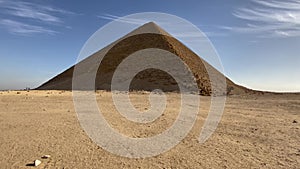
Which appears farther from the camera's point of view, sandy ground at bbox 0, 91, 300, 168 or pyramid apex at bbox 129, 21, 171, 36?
pyramid apex at bbox 129, 21, 171, 36

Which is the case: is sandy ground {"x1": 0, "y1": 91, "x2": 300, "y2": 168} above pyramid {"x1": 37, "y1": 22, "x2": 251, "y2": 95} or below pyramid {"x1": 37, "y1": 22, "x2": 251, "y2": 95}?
below

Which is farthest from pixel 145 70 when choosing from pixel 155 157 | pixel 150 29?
pixel 155 157

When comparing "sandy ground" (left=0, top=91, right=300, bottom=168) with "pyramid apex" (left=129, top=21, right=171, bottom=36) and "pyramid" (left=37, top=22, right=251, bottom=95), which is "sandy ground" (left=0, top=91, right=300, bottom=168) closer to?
"pyramid" (left=37, top=22, right=251, bottom=95)

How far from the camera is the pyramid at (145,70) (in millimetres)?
35188

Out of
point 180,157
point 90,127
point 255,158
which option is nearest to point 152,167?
point 180,157

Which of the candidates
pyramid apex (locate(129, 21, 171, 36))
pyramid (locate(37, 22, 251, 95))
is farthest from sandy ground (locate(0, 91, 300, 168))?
pyramid apex (locate(129, 21, 171, 36))

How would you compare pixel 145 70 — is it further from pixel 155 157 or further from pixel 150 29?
pixel 155 157

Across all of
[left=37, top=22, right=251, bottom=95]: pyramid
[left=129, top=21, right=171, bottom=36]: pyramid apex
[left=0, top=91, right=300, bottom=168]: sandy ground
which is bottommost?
[left=0, top=91, right=300, bottom=168]: sandy ground

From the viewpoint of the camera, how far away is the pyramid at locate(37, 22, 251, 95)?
35.2m

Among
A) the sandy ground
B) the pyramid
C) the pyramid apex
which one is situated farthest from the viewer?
the pyramid apex

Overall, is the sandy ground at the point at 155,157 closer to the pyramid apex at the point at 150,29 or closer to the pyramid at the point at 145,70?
the pyramid at the point at 145,70

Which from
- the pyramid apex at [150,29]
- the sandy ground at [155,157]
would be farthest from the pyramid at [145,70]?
the sandy ground at [155,157]

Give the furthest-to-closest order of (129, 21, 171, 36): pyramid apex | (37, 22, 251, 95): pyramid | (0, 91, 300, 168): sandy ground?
(129, 21, 171, 36): pyramid apex → (37, 22, 251, 95): pyramid → (0, 91, 300, 168): sandy ground

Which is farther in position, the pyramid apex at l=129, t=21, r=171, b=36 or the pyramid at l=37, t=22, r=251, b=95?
the pyramid apex at l=129, t=21, r=171, b=36
